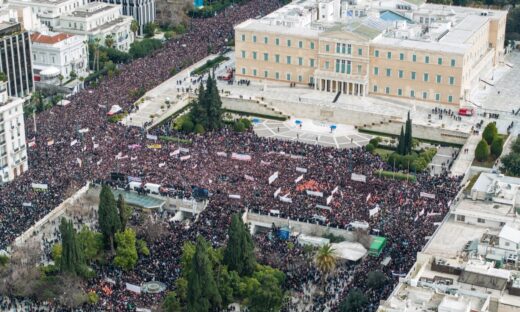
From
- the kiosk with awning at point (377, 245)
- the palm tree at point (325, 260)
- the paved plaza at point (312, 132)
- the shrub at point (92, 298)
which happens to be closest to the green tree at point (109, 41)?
the paved plaza at point (312, 132)

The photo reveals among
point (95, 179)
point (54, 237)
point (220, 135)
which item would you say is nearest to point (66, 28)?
point (220, 135)

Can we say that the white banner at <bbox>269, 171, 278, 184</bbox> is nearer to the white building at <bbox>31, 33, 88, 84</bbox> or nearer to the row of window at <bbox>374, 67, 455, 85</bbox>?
the row of window at <bbox>374, 67, 455, 85</bbox>

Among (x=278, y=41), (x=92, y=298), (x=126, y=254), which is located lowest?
(x=92, y=298)

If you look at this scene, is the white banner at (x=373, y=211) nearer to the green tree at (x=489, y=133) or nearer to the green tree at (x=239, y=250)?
the green tree at (x=239, y=250)

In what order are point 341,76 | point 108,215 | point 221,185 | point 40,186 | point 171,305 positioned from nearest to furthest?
point 171,305, point 108,215, point 40,186, point 221,185, point 341,76

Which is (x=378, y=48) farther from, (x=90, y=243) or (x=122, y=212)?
(x=90, y=243)

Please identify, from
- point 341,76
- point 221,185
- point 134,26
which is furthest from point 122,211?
point 134,26
